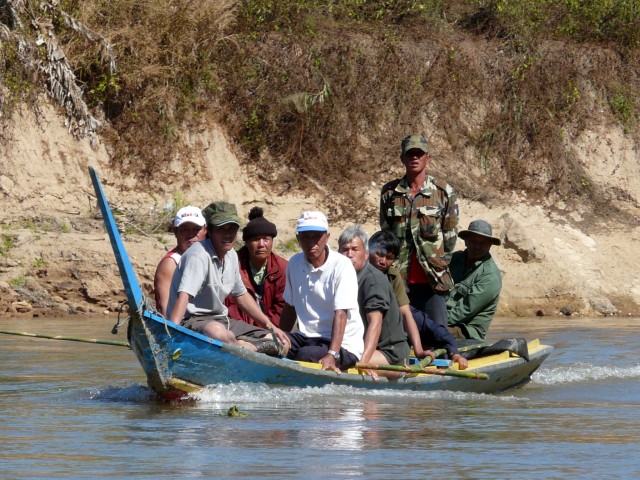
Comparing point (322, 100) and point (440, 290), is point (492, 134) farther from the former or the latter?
point (440, 290)

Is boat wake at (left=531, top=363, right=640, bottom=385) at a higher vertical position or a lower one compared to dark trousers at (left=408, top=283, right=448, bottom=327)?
lower

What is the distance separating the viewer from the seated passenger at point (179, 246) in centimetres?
862

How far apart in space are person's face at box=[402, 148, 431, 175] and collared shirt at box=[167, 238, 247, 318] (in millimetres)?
1955

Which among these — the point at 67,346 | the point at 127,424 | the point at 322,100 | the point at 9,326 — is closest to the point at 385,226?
the point at 127,424

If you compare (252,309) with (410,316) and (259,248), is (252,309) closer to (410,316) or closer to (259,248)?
(259,248)

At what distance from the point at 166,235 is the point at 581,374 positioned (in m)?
7.61

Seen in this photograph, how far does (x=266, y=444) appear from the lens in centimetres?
702

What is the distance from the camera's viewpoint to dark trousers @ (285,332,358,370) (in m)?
8.59

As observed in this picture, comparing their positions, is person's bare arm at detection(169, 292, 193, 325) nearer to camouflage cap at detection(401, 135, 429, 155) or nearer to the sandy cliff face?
camouflage cap at detection(401, 135, 429, 155)

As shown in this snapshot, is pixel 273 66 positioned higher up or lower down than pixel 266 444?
higher up

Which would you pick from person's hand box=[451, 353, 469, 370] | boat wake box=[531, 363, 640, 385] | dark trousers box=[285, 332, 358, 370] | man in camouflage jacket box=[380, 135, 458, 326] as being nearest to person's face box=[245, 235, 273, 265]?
A: dark trousers box=[285, 332, 358, 370]

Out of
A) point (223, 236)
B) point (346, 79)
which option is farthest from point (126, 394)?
point (346, 79)

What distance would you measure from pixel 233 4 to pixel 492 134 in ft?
15.8

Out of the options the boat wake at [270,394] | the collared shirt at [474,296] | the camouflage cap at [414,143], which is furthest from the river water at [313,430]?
the camouflage cap at [414,143]
